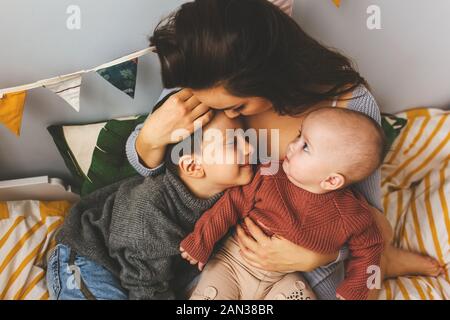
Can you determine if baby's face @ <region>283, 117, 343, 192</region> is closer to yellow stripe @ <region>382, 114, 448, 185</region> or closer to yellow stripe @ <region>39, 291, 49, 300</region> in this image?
yellow stripe @ <region>382, 114, 448, 185</region>

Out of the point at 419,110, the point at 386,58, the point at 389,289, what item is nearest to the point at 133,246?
the point at 389,289

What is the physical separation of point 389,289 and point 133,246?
707 millimetres

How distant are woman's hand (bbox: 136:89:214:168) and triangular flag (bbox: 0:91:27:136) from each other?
31cm

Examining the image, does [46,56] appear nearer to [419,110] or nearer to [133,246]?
[133,246]

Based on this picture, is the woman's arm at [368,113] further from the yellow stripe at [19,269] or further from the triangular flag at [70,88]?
the yellow stripe at [19,269]

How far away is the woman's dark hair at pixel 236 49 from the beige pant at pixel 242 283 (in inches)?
16.6

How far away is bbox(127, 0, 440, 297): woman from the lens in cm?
83

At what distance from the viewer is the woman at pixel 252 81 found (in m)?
0.83

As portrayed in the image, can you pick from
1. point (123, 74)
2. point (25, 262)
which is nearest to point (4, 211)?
point (25, 262)

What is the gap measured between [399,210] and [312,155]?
554 millimetres

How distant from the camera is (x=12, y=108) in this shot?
1035 millimetres

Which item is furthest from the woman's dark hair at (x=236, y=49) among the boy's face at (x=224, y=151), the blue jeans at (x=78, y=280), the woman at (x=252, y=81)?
the blue jeans at (x=78, y=280)

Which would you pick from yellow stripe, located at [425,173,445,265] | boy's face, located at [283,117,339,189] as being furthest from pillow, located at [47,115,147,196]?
yellow stripe, located at [425,173,445,265]

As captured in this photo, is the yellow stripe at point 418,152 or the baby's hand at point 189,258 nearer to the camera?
the baby's hand at point 189,258
